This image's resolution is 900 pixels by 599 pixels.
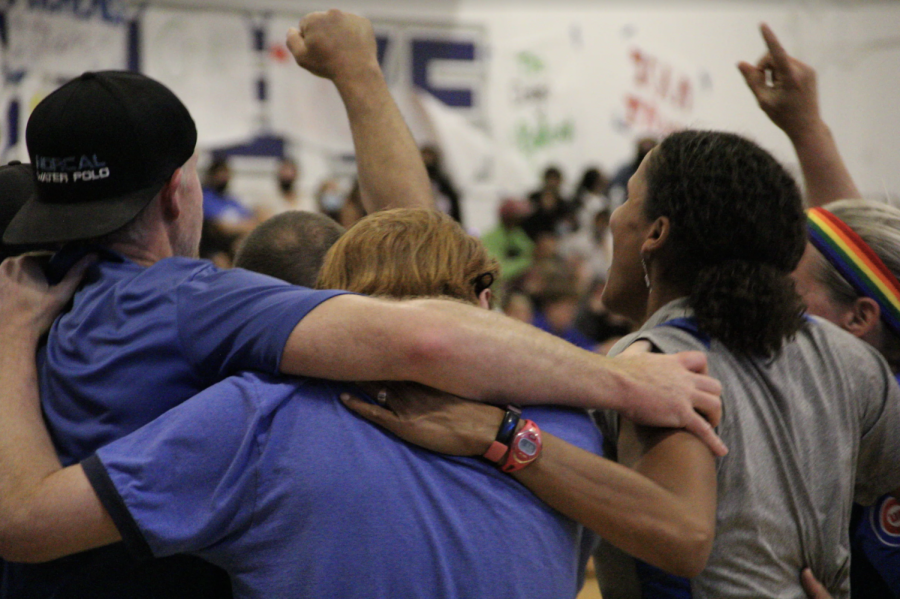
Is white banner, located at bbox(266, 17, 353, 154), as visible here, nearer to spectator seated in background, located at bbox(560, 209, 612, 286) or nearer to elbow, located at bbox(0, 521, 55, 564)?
spectator seated in background, located at bbox(560, 209, 612, 286)

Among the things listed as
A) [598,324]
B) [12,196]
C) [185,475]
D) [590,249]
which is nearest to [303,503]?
[185,475]

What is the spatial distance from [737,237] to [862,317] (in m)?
0.48

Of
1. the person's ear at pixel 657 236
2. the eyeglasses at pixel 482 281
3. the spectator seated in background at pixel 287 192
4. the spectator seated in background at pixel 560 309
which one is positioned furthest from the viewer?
the spectator seated in background at pixel 287 192

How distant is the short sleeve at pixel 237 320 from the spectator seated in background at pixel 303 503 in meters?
0.04

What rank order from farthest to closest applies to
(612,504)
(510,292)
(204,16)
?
(204,16) < (510,292) < (612,504)

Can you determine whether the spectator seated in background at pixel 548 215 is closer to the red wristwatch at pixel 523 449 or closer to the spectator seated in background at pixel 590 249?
the spectator seated in background at pixel 590 249

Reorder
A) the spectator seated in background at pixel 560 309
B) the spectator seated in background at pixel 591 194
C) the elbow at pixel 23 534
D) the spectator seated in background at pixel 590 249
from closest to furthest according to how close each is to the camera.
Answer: the elbow at pixel 23 534 < the spectator seated in background at pixel 560 309 < the spectator seated in background at pixel 590 249 < the spectator seated in background at pixel 591 194

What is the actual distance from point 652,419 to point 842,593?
51 centimetres

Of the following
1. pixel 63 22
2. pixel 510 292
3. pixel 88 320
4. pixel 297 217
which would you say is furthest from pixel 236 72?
pixel 88 320

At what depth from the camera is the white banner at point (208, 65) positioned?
807 centimetres

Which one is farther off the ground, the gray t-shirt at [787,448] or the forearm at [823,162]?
the forearm at [823,162]

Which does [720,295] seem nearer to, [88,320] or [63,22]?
[88,320]

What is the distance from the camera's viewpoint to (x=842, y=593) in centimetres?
142

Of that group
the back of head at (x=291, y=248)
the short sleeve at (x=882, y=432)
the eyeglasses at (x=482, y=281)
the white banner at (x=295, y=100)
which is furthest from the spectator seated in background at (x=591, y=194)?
the eyeglasses at (x=482, y=281)
